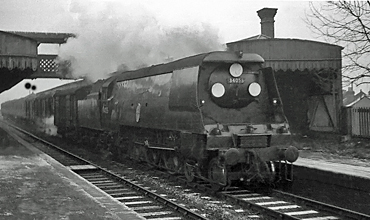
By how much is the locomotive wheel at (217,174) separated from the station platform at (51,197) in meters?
2.35

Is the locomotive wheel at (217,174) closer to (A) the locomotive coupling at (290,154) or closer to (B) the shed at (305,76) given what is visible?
(A) the locomotive coupling at (290,154)

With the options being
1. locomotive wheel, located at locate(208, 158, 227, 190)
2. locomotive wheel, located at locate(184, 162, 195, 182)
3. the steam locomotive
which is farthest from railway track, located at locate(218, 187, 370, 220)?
locomotive wheel, located at locate(184, 162, 195, 182)

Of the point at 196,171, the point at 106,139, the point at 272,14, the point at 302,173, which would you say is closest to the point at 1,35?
the point at 106,139

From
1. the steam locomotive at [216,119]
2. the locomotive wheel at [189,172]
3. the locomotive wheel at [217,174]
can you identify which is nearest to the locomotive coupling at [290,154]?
the steam locomotive at [216,119]

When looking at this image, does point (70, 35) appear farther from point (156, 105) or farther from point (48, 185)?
point (48, 185)

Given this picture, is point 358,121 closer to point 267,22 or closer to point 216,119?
point 267,22

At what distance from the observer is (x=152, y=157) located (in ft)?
39.5

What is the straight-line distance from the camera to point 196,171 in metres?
9.40

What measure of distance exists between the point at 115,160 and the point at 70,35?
29.2ft

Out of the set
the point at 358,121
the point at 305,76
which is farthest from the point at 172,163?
the point at 305,76

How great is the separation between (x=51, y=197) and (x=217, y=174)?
10.7 feet

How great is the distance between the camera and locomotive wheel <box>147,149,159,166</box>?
11627 mm

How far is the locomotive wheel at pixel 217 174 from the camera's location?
844 cm

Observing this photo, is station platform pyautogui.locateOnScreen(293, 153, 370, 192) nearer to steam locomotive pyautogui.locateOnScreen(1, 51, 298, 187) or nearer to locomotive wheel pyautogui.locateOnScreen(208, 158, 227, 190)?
steam locomotive pyautogui.locateOnScreen(1, 51, 298, 187)
